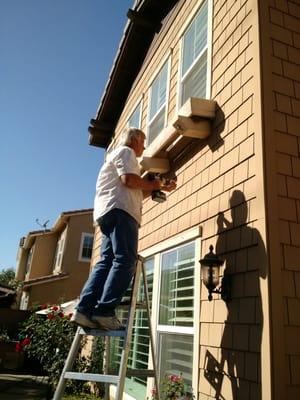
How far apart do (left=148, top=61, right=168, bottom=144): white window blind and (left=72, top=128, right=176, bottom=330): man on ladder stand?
2508mm

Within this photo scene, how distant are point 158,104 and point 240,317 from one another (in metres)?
3.96

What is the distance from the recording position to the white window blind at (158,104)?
18.5 ft

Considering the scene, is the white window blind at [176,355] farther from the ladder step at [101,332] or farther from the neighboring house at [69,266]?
the neighboring house at [69,266]

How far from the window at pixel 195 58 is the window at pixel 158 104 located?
2.02 feet

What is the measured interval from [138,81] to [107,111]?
70.8 inches

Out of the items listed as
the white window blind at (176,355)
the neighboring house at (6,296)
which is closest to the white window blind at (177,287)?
the white window blind at (176,355)

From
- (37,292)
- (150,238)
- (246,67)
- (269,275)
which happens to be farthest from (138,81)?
(37,292)

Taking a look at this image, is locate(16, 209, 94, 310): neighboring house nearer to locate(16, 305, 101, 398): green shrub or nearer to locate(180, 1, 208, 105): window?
locate(16, 305, 101, 398): green shrub

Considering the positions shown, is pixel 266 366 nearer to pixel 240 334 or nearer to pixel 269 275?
pixel 240 334

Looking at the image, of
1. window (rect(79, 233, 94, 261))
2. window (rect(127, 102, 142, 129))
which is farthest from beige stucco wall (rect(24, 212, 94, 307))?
window (rect(127, 102, 142, 129))

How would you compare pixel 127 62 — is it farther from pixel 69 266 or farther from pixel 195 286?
pixel 69 266

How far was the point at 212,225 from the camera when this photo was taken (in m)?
3.42

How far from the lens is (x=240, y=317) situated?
8.95 ft

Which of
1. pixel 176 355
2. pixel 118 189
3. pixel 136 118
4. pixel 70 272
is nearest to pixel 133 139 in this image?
pixel 118 189
